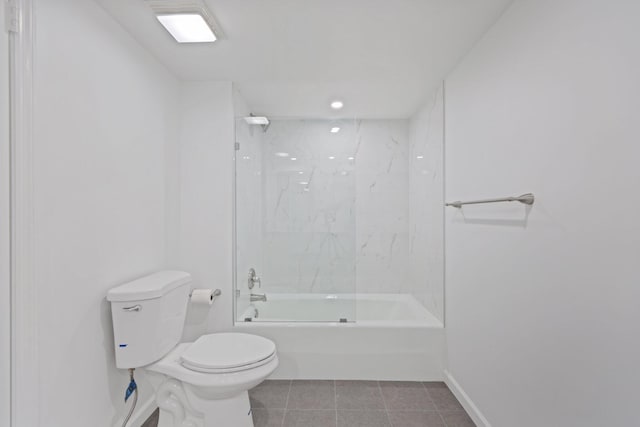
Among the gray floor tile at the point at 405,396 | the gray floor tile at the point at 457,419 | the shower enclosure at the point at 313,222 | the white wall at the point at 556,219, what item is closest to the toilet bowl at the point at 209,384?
the shower enclosure at the point at 313,222

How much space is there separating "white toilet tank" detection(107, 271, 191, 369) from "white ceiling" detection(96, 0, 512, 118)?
4.55 ft

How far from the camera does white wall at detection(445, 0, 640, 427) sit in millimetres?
994

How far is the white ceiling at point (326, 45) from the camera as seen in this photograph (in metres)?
1.58

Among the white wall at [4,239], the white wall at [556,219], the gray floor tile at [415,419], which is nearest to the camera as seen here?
the white wall at [556,219]

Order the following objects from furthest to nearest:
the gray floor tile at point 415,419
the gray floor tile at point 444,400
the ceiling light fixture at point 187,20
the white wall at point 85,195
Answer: the gray floor tile at point 444,400 < the gray floor tile at point 415,419 < the ceiling light fixture at point 187,20 < the white wall at point 85,195

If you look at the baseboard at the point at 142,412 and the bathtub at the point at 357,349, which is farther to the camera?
the bathtub at the point at 357,349

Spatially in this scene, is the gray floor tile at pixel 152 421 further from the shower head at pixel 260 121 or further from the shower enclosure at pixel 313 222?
the shower head at pixel 260 121

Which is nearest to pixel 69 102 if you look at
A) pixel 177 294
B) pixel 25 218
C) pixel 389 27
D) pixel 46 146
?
pixel 46 146

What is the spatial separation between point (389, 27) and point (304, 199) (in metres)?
1.56

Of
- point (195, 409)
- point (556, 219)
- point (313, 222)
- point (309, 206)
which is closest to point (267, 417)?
point (195, 409)

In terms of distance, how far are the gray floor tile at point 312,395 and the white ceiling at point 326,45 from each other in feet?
7.31

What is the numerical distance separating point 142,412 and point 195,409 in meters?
0.50

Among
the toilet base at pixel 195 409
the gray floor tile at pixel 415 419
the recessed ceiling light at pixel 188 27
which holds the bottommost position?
the gray floor tile at pixel 415 419

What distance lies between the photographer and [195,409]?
1691 millimetres
